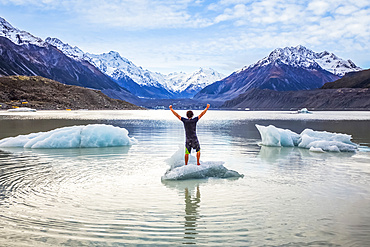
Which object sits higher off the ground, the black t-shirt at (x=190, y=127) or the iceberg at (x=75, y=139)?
the black t-shirt at (x=190, y=127)

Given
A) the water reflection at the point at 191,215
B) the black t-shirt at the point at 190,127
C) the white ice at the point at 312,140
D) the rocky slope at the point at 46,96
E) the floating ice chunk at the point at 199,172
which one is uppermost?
the rocky slope at the point at 46,96

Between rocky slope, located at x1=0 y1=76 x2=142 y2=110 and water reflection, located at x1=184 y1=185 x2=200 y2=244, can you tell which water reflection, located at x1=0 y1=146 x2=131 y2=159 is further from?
rocky slope, located at x1=0 y1=76 x2=142 y2=110

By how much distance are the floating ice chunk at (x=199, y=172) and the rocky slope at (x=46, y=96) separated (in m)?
138

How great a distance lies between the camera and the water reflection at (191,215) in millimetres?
7383

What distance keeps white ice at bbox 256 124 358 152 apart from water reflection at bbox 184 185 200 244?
13.0 meters

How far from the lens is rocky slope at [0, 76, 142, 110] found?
14575 centimetres

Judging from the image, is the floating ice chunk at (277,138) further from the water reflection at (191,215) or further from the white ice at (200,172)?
the water reflection at (191,215)

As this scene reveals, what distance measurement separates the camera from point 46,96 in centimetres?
15675

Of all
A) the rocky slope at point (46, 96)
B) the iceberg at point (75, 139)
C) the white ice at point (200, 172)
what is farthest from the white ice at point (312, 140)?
the rocky slope at point (46, 96)

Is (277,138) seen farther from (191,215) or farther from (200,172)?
(191,215)

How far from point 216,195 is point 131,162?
7195 millimetres

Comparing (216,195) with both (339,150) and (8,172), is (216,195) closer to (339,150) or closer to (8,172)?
(8,172)

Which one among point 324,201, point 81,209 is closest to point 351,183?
point 324,201

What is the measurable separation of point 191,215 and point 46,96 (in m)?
161
